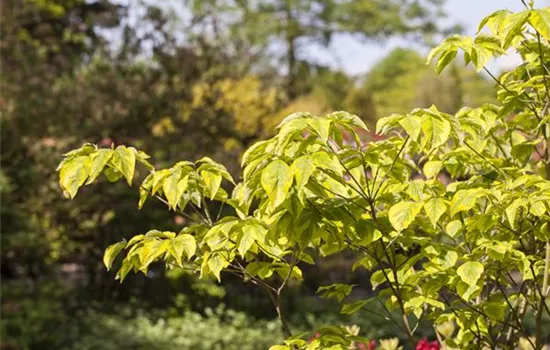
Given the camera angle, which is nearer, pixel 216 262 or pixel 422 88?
pixel 216 262

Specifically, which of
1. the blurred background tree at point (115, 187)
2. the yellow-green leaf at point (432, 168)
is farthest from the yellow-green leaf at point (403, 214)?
the blurred background tree at point (115, 187)

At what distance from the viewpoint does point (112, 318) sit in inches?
327

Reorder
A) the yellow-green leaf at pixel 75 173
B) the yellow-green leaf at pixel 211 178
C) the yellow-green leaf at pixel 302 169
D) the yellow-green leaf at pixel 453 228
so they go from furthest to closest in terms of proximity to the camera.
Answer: the yellow-green leaf at pixel 453 228
the yellow-green leaf at pixel 211 178
the yellow-green leaf at pixel 75 173
the yellow-green leaf at pixel 302 169

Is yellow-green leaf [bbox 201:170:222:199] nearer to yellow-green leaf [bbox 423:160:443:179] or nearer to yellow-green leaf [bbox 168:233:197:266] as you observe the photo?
yellow-green leaf [bbox 168:233:197:266]

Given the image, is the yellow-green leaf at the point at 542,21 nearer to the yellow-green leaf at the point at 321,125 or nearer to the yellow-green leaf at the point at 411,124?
the yellow-green leaf at the point at 411,124

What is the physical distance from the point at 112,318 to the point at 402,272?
6411 mm

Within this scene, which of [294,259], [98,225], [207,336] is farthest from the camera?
[98,225]

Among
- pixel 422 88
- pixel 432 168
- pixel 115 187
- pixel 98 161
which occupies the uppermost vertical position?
pixel 98 161

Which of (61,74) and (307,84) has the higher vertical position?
(61,74)

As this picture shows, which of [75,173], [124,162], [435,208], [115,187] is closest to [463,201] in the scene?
[435,208]

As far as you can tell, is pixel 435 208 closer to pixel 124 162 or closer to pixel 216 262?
pixel 216 262

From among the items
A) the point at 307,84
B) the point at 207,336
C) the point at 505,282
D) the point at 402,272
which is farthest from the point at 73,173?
the point at 307,84

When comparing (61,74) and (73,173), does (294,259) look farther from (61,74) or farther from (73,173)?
(61,74)

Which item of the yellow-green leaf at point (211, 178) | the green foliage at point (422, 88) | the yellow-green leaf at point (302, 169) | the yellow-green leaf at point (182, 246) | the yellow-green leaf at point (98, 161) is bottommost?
the green foliage at point (422, 88)
